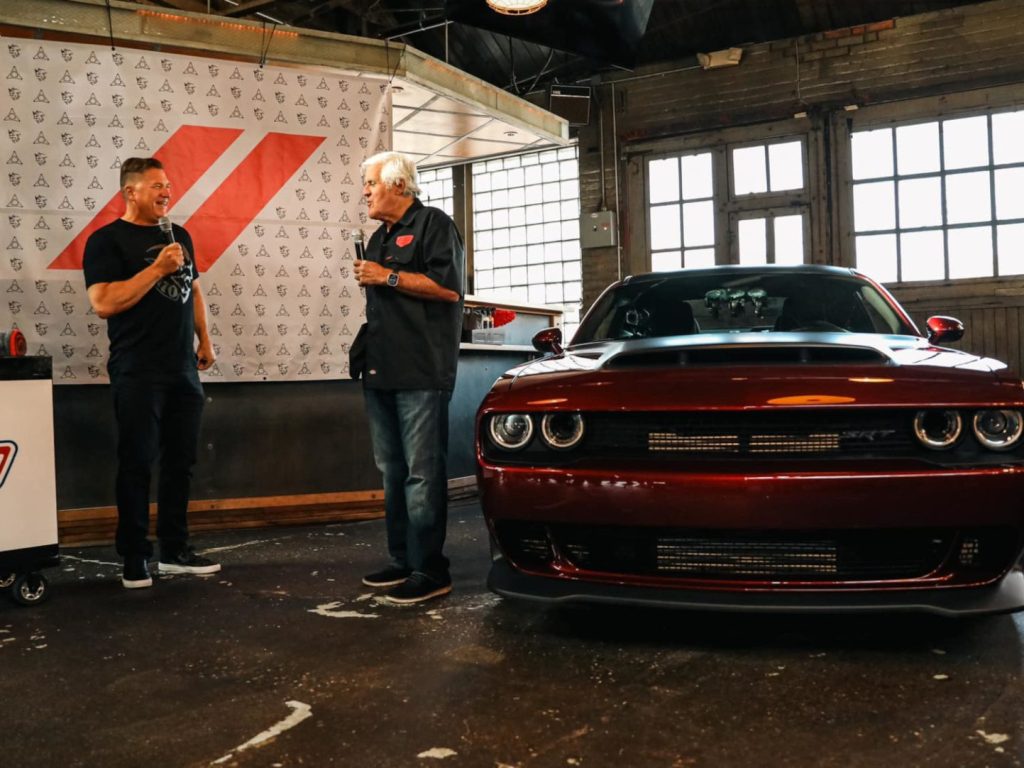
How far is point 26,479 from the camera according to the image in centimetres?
306

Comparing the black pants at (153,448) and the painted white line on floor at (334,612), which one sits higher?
the black pants at (153,448)

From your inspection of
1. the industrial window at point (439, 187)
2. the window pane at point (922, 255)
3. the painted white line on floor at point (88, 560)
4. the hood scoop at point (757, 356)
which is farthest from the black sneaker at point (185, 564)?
the industrial window at point (439, 187)

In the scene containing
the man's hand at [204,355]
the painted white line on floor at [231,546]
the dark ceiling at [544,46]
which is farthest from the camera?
the dark ceiling at [544,46]

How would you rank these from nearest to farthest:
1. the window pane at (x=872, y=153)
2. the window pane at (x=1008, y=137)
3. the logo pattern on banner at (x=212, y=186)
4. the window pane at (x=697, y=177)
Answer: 1. the logo pattern on banner at (x=212, y=186)
2. the window pane at (x=1008, y=137)
3. the window pane at (x=872, y=153)
4. the window pane at (x=697, y=177)

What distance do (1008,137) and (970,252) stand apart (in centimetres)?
135

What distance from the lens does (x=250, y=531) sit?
179 inches

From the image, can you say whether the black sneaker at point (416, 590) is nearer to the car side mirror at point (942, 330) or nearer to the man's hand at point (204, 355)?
the man's hand at point (204, 355)

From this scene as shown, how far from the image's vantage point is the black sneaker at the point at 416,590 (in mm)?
2893

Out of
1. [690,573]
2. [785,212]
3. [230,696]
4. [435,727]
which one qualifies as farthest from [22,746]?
[785,212]

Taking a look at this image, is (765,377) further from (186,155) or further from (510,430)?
(186,155)

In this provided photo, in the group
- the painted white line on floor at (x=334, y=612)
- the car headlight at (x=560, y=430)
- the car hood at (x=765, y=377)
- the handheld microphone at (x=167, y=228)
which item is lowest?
the painted white line on floor at (x=334, y=612)

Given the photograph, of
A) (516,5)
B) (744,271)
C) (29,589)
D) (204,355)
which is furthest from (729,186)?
(29,589)

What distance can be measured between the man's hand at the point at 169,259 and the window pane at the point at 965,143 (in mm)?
9617

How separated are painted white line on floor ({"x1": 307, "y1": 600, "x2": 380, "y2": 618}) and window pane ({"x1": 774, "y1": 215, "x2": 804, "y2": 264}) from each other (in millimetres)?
9198
